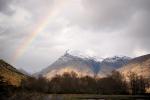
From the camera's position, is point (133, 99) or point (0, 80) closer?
point (0, 80)

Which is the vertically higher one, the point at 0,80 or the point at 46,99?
the point at 0,80

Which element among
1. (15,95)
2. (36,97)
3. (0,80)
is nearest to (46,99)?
(36,97)

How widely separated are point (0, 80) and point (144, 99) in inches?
3472

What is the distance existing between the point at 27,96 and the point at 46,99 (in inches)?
372

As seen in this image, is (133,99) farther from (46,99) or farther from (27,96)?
Answer: (27,96)

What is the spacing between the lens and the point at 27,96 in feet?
263

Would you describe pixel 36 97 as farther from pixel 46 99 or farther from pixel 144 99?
pixel 144 99

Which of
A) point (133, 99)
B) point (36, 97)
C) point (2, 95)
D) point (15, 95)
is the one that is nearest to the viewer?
point (2, 95)

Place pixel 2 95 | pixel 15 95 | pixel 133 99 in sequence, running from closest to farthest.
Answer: pixel 2 95 → pixel 15 95 → pixel 133 99

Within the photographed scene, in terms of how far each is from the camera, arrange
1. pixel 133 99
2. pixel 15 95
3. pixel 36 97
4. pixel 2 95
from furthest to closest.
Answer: pixel 133 99
pixel 36 97
pixel 15 95
pixel 2 95

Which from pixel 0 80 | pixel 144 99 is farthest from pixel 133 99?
pixel 0 80

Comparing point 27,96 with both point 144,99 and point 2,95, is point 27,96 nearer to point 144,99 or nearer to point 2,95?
point 2,95

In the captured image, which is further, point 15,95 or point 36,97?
point 36,97

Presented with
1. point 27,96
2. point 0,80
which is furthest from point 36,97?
point 0,80
